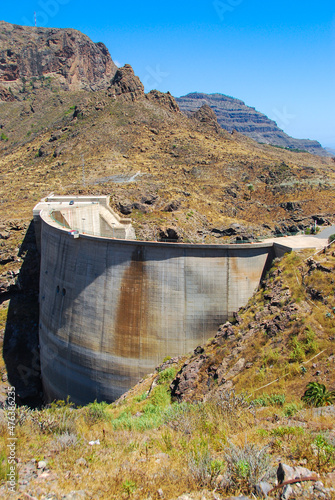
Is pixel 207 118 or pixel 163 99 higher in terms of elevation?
pixel 163 99

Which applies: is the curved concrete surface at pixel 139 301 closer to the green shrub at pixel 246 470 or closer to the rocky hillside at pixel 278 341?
the rocky hillside at pixel 278 341

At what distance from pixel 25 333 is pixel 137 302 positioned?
15077 mm

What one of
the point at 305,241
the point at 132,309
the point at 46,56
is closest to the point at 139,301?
the point at 132,309

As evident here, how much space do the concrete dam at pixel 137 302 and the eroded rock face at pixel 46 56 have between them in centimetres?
11707

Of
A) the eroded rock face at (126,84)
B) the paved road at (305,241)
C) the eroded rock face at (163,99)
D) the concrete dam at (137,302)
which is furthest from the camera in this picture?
the eroded rock face at (163,99)

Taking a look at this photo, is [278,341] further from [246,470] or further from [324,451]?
[246,470]

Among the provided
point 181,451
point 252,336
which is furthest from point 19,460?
point 252,336

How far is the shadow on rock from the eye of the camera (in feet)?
90.9

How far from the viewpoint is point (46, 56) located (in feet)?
404

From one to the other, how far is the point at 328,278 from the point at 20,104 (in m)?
116

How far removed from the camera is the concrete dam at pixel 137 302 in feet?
69.8

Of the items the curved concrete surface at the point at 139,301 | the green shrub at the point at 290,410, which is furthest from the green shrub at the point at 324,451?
the curved concrete surface at the point at 139,301

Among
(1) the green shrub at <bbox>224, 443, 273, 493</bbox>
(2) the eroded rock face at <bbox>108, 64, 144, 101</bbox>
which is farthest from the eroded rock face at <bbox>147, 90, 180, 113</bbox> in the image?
(1) the green shrub at <bbox>224, 443, 273, 493</bbox>

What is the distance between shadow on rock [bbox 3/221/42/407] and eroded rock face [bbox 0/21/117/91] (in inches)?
4126
